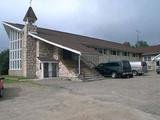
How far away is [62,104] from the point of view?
13.1 meters

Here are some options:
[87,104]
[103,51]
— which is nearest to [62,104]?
[87,104]

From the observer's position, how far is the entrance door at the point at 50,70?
29.8 meters

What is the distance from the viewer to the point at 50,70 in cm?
3022

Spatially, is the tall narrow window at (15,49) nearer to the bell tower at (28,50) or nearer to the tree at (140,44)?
the bell tower at (28,50)

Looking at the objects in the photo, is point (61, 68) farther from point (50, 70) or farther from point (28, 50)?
point (28, 50)

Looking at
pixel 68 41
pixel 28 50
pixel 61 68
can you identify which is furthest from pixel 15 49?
pixel 61 68

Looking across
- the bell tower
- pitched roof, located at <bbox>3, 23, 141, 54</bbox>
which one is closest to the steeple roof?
the bell tower

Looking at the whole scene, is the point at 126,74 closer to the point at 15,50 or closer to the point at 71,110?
the point at 15,50

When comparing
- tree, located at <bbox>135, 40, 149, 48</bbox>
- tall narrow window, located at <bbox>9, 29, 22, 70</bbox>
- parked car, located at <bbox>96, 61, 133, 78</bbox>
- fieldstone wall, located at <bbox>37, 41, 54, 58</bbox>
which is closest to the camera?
fieldstone wall, located at <bbox>37, 41, 54, 58</bbox>

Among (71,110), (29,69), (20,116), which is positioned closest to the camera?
(20,116)

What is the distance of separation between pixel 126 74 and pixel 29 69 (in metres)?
11.1

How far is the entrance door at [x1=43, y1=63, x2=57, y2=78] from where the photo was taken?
29.8 metres

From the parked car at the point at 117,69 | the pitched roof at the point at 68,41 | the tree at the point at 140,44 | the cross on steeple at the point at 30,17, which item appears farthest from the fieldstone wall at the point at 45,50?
the tree at the point at 140,44

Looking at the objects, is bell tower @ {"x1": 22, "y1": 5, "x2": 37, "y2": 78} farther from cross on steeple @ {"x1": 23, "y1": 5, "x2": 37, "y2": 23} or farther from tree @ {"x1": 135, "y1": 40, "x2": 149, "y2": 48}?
tree @ {"x1": 135, "y1": 40, "x2": 149, "y2": 48}
